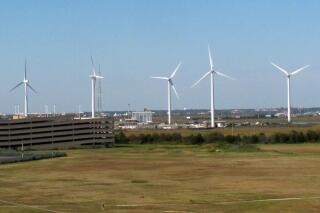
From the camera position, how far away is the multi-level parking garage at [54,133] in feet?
446

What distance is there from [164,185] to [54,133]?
291ft

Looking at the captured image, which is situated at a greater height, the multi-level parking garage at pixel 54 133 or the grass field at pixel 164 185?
the multi-level parking garage at pixel 54 133

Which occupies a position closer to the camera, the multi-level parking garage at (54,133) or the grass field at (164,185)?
the grass field at (164,185)

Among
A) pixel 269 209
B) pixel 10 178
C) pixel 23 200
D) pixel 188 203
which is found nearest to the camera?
pixel 269 209

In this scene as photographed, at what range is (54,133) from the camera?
141375mm

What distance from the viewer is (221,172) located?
67438 mm

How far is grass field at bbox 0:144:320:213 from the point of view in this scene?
134ft

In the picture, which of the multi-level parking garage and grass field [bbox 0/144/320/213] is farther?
the multi-level parking garage

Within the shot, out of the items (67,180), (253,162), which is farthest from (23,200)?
(253,162)

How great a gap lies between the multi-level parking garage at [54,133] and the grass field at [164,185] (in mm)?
50493

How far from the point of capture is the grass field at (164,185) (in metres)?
40.9

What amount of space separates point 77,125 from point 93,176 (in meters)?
79.5

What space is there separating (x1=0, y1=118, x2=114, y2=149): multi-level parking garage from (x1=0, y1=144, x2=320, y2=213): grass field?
166ft

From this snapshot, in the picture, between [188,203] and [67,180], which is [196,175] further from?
[188,203]
